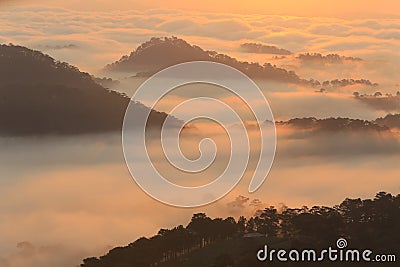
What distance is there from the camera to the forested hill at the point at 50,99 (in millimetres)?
67062

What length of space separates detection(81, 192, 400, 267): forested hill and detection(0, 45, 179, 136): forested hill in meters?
35.0

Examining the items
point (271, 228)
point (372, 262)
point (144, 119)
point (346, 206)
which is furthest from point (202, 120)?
point (372, 262)


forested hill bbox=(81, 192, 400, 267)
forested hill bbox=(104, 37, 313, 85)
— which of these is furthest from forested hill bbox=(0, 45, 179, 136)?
forested hill bbox=(81, 192, 400, 267)

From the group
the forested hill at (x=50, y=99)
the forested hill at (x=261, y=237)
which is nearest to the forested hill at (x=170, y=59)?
the forested hill at (x=50, y=99)

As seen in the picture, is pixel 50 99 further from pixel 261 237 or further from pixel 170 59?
pixel 261 237

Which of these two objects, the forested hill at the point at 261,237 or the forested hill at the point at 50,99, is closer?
the forested hill at the point at 261,237

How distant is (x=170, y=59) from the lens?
7525 cm

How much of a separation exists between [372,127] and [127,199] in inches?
1071

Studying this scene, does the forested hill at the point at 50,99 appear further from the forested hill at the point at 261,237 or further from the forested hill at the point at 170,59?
the forested hill at the point at 261,237

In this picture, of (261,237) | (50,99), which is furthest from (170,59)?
(261,237)

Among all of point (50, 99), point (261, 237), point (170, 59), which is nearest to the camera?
point (261, 237)

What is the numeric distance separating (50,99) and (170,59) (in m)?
14.7

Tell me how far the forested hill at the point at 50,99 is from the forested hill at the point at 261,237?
1377 inches

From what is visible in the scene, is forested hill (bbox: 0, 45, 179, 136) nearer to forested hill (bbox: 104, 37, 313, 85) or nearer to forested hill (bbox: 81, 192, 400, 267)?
forested hill (bbox: 104, 37, 313, 85)
